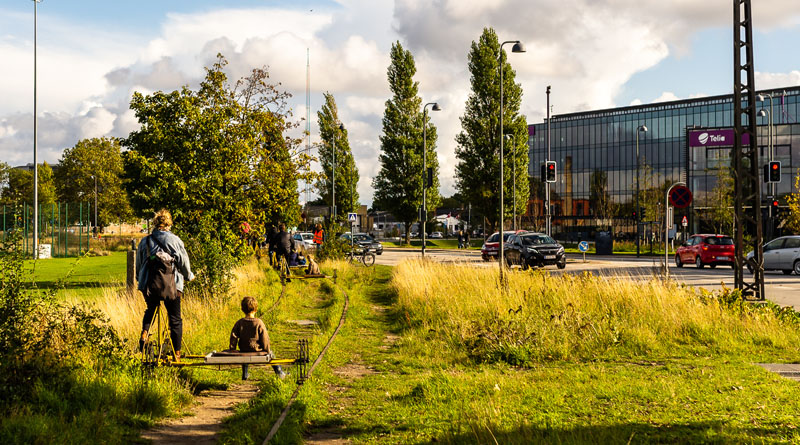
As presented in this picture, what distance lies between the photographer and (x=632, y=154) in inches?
3425

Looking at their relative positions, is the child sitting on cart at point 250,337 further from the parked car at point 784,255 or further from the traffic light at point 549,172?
the parked car at point 784,255

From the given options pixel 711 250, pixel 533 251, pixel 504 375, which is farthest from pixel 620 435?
pixel 711 250

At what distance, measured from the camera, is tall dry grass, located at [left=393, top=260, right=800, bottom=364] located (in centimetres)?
991

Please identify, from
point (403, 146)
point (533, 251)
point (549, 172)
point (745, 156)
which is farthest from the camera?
point (403, 146)

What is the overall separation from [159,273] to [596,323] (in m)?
6.65

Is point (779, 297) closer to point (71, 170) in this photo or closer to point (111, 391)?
point (111, 391)

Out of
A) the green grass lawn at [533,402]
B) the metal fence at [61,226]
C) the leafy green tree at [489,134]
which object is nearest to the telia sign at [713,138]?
the leafy green tree at [489,134]

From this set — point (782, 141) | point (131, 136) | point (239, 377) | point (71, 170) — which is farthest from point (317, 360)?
point (71, 170)

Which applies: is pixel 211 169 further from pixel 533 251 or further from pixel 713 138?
pixel 713 138

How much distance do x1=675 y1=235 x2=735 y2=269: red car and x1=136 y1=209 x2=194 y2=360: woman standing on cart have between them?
96.4 ft

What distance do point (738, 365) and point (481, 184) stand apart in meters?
50.3

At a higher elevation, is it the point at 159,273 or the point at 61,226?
the point at 61,226

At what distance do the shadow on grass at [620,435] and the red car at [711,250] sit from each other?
28.8 meters

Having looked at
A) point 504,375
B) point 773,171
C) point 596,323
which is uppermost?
point 773,171
